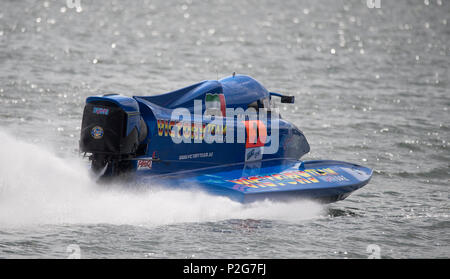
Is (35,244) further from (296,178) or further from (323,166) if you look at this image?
(323,166)

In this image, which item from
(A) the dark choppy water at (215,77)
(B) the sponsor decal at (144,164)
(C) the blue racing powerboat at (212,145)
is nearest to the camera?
(A) the dark choppy water at (215,77)

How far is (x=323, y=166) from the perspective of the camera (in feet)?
38.8

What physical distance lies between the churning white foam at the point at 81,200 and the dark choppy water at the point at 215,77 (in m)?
0.02

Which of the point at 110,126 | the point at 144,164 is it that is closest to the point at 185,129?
the point at 144,164

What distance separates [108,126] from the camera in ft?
30.8

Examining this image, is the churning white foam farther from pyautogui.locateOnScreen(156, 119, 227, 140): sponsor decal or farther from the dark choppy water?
pyautogui.locateOnScreen(156, 119, 227, 140): sponsor decal

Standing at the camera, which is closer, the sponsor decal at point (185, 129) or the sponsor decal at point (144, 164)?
the sponsor decal at point (144, 164)

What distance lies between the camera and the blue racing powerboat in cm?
945

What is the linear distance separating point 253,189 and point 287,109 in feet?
32.1

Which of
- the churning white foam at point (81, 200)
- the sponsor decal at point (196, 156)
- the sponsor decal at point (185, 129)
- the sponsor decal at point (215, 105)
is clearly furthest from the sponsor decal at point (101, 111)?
the sponsor decal at point (215, 105)

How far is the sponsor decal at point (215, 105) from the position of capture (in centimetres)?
1099

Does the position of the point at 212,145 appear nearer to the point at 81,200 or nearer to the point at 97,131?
the point at 97,131

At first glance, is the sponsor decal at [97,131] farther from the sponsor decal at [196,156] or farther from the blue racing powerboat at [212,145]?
the sponsor decal at [196,156]
